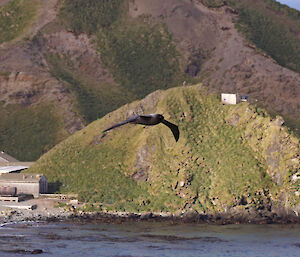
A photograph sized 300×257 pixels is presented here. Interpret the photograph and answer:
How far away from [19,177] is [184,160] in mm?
27017

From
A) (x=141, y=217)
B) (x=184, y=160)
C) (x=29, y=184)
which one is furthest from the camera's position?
(x=184, y=160)

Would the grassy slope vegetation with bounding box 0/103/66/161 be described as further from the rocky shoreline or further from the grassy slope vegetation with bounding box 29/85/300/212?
the rocky shoreline

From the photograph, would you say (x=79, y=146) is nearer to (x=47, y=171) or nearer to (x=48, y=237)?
(x=47, y=171)

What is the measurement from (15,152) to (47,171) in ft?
179

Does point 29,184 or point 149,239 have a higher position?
point 29,184

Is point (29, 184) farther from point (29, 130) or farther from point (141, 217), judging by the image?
point (29, 130)

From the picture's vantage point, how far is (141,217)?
95.7m

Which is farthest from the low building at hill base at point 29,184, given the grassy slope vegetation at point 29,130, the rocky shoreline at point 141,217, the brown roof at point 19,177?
the grassy slope vegetation at point 29,130

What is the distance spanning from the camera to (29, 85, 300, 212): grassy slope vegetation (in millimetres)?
99500

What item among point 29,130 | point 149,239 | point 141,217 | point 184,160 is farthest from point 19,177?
point 29,130

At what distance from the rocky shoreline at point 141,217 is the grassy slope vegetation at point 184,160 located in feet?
6.61

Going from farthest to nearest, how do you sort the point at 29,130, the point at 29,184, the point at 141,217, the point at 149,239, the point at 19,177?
the point at 29,130, the point at 19,177, the point at 29,184, the point at 141,217, the point at 149,239

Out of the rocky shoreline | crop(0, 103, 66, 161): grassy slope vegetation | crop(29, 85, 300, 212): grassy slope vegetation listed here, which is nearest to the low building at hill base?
crop(29, 85, 300, 212): grassy slope vegetation

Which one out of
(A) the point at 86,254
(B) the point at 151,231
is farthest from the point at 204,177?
(A) the point at 86,254
